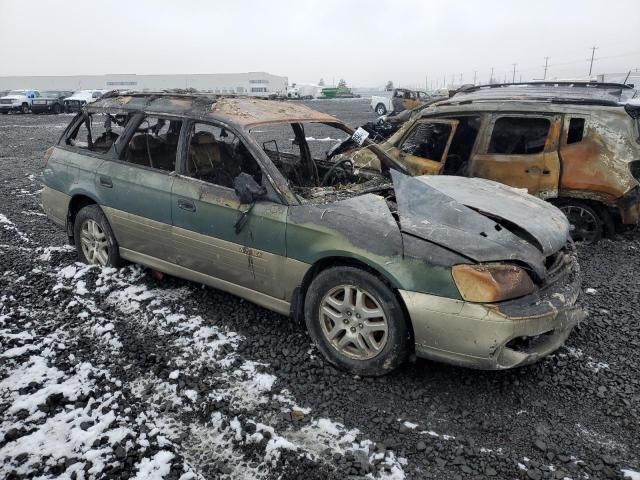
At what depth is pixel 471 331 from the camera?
2.75 meters

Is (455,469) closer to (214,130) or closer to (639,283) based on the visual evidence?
(214,130)

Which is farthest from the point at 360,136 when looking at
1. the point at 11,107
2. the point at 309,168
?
the point at 11,107

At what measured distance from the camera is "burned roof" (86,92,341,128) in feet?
12.7

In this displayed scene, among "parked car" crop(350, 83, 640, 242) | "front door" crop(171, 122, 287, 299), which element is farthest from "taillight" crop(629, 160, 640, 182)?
"front door" crop(171, 122, 287, 299)

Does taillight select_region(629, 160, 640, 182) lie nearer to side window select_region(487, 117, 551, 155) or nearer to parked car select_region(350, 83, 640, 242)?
parked car select_region(350, 83, 640, 242)

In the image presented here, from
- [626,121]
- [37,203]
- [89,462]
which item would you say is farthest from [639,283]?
[37,203]

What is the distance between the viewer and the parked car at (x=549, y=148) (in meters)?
5.25

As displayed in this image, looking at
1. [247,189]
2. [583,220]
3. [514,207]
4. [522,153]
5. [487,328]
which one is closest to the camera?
[487,328]

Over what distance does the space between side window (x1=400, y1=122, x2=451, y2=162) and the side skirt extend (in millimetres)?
3240

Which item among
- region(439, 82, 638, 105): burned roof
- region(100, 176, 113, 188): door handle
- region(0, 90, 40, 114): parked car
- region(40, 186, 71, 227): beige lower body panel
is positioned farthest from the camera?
region(0, 90, 40, 114): parked car

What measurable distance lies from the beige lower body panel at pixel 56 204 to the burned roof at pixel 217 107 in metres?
0.91

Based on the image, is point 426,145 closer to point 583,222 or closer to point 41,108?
point 583,222

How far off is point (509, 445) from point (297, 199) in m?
1.96

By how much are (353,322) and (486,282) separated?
0.87 m
